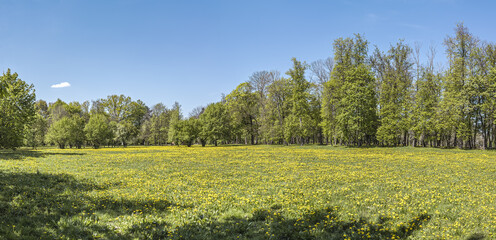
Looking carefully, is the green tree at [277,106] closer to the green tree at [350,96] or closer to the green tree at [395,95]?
the green tree at [350,96]

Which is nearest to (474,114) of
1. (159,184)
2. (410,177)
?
(410,177)

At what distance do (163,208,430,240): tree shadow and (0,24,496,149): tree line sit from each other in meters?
41.5

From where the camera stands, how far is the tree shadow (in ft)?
25.2

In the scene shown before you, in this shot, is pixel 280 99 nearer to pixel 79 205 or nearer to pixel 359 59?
pixel 359 59

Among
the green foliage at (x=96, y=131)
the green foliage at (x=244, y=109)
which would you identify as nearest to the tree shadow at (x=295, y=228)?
the green foliage at (x=244, y=109)

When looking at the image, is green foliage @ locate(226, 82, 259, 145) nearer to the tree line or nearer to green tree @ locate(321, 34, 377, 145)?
the tree line

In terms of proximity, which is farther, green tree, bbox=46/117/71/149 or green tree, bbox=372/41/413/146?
green tree, bbox=46/117/71/149

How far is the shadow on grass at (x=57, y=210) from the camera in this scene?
734cm

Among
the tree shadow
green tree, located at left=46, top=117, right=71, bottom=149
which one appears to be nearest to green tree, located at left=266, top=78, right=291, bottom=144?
green tree, located at left=46, top=117, right=71, bottom=149

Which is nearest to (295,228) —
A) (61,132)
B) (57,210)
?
(57,210)

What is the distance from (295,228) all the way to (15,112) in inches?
1782

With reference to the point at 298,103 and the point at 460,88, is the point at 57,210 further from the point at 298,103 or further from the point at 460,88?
Result: the point at 460,88

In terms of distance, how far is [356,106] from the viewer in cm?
5003

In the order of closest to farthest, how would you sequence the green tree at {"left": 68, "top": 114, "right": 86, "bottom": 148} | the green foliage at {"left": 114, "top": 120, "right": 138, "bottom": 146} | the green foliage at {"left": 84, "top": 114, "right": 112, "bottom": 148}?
the green tree at {"left": 68, "top": 114, "right": 86, "bottom": 148}, the green foliage at {"left": 84, "top": 114, "right": 112, "bottom": 148}, the green foliage at {"left": 114, "top": 120, "right": 138, "bottom": 146}
